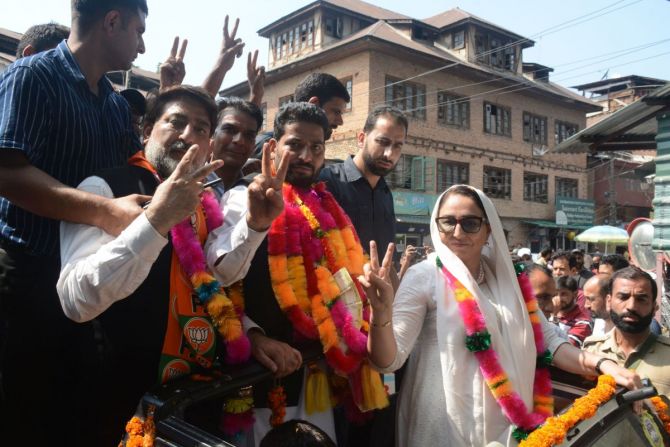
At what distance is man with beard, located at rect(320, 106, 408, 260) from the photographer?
342 centimetres

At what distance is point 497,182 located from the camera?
26688mm

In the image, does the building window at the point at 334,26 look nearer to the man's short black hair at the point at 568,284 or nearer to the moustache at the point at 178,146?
the man's short black hair at the point at 568,284

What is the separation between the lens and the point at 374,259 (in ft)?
7.16

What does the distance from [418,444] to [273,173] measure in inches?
54.5

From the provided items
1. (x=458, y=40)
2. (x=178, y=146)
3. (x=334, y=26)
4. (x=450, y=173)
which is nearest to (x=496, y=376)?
(x=178, y=146)

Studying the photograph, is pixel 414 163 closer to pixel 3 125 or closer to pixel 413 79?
pixel 413 79

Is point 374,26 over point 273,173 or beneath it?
over

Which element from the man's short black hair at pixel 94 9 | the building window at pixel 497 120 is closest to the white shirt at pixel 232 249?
the man's short black hair at pixel 94 9

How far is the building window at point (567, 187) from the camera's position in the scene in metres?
29.6

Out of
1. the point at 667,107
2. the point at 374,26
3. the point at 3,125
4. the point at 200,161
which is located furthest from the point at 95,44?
the point at 374,26

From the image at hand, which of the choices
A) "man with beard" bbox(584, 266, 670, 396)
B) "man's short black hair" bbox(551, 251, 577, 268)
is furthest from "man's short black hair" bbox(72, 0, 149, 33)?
"man's short black hair" bbox(551, 251, 577, 268)

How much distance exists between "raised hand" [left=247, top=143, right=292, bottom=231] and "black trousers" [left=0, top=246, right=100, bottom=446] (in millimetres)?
722

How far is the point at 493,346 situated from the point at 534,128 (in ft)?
91.5

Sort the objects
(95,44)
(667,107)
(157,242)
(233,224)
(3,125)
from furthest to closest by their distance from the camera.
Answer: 1. (667,107)
2. (233,224)
3. (95,44)
4. (3,125)
5. (157,242)
